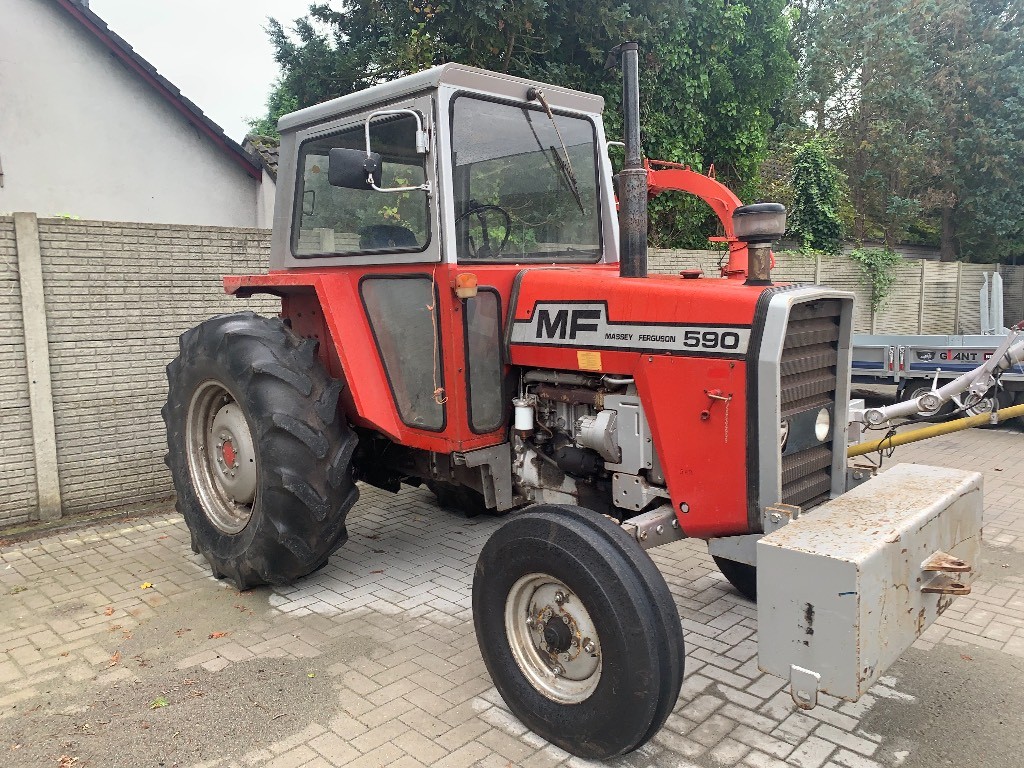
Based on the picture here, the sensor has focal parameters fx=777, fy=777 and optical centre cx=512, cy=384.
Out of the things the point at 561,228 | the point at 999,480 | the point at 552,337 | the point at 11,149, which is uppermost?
the point at 11,149

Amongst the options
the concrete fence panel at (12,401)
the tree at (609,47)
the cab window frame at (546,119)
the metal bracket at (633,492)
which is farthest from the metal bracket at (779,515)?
the tree at (609,47)

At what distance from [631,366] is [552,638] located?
43.2 inches

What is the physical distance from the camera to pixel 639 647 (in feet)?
8.22

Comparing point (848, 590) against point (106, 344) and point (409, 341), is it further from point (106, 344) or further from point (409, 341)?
point (106, 344)

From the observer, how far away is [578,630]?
279 centimetres

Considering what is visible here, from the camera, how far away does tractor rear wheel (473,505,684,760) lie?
8.29 feet

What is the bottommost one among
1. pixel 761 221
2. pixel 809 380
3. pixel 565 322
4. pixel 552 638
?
pixel 552 638

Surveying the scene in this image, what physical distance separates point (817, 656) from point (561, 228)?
251 centimetres

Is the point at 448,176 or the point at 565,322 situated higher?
the point at 448,176

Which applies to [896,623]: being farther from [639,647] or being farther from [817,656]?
[639,647]

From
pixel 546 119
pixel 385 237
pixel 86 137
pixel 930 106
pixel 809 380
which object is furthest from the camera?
pixel 930 106

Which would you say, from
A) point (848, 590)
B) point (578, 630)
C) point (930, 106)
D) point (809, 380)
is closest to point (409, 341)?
point (578, 630)

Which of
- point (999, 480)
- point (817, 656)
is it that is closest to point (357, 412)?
point (817, 656)

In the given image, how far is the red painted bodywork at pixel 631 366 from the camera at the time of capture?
285 cm
